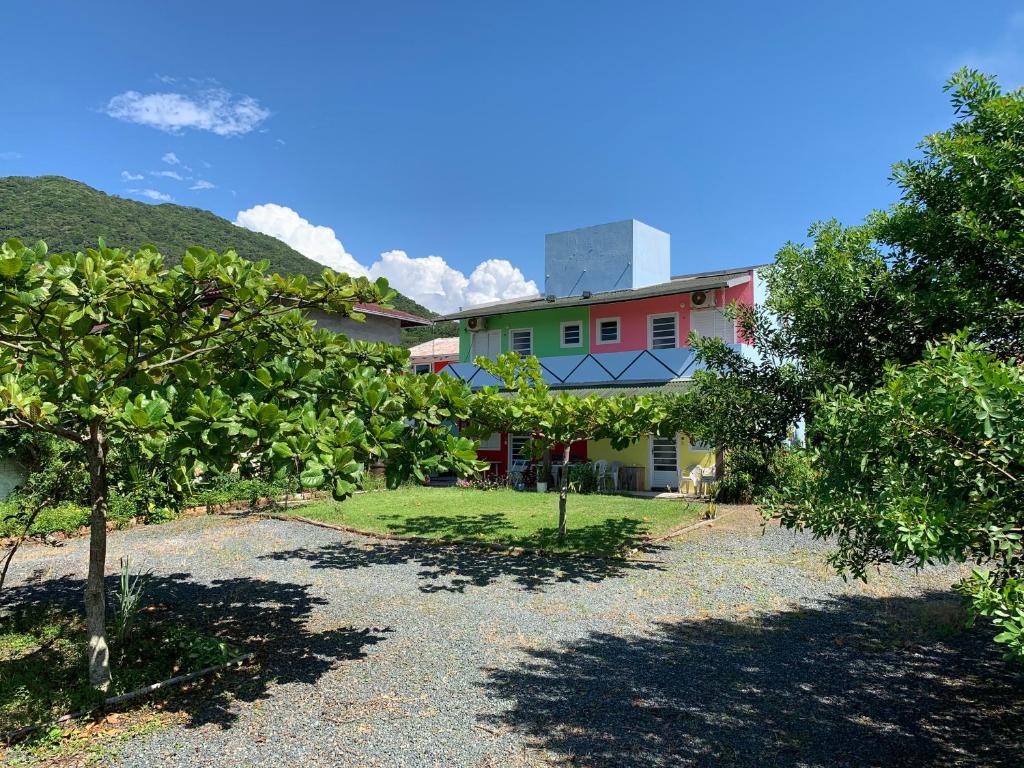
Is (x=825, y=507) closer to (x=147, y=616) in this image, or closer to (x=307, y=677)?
(x=307, y=677)

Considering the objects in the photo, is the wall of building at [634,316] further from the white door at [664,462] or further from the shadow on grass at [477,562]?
the shadow on grass at [477,562]

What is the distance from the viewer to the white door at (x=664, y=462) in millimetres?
22344

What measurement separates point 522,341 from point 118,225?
166 ft

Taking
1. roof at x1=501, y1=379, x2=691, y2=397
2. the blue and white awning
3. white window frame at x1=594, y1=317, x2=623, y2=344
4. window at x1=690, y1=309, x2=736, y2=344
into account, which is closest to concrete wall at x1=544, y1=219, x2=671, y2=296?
white window frame at x1=594, y1=317, x2=623, y2=344

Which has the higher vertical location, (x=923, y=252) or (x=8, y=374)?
(x=923, y=252)

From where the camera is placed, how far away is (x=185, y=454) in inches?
179

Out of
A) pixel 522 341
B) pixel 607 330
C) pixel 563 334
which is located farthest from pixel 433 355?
pixel 607 330

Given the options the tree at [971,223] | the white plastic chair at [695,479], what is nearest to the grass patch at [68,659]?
the tree at [971,223]

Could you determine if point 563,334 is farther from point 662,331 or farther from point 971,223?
point 971,223

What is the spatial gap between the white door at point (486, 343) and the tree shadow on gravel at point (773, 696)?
2100 cm

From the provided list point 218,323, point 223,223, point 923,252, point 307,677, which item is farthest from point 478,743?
point 223,223

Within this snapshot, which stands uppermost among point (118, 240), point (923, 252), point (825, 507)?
point (118, 240)

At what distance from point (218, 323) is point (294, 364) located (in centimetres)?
80

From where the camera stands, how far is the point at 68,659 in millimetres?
6848
